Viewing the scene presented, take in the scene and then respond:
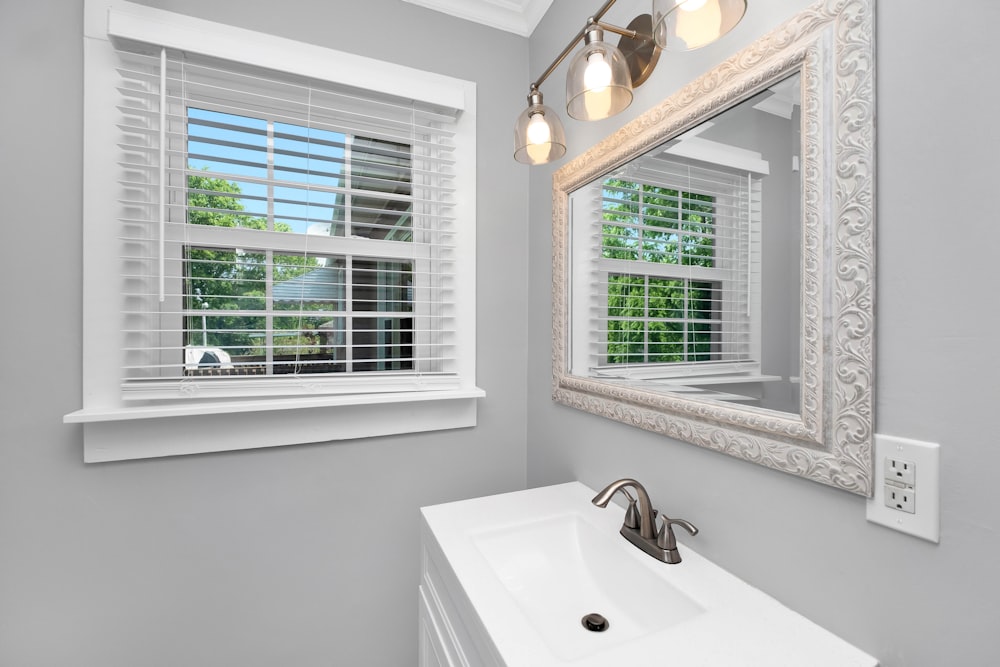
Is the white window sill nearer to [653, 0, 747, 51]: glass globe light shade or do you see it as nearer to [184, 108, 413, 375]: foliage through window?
[184, 108, 413, 375]: foliage through window

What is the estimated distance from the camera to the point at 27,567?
3.51 feet

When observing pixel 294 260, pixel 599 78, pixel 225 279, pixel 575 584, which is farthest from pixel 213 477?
pixel 599 78

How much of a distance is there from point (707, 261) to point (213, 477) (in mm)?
1464

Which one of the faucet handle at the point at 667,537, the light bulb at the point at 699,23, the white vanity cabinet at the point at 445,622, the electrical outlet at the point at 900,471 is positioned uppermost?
the light bulb at the point at 699,23

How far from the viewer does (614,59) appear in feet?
2.62

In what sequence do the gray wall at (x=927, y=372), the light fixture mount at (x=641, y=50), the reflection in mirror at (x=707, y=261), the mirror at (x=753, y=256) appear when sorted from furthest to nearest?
the light fixture mount at (x=641, y=50)
the reflection in mirror at (x=707, y=261)
the mirror at (x=753, y=256)
the gray wall at (x=927, y=372)

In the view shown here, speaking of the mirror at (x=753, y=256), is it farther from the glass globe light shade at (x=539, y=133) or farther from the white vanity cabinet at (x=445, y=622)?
the white vanity cabinet at (x=445, y=622)

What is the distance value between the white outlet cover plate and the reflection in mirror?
13 cm

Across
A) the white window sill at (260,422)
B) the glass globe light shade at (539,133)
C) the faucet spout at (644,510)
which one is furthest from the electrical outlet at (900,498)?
the white window sill at (260,422)

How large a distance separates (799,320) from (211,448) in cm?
149

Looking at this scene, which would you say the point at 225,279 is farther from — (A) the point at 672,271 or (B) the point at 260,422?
(A) the point at 672,271

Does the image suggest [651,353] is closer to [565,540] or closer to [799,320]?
[799,320]

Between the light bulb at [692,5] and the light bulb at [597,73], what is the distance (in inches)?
6.6

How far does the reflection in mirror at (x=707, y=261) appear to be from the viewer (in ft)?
2.34
